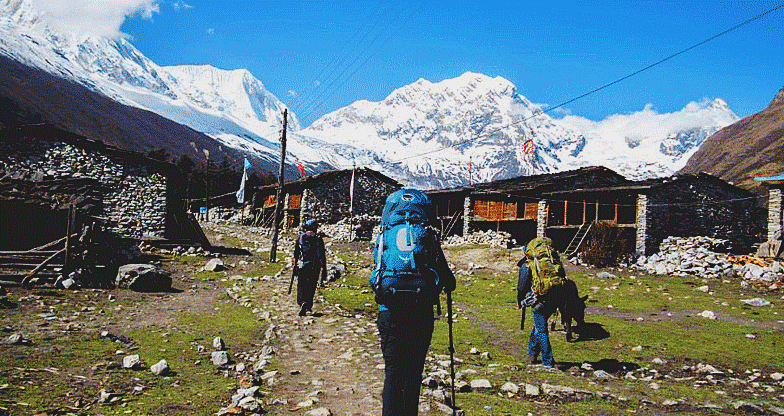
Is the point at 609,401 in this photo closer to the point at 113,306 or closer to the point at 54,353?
the point at 54,353

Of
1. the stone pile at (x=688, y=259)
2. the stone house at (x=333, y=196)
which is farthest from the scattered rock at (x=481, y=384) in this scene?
the stone house at (x=333, y=196)

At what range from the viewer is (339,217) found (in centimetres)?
4750

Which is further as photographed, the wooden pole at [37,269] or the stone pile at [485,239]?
the stone pile at [485,239]

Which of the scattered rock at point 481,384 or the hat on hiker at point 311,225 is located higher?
the hat on hiker at point 311,225

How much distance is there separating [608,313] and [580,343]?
4.93 metres

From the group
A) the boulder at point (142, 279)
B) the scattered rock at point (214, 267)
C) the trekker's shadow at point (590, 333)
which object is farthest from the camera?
the scattered rock at point (214, 267)

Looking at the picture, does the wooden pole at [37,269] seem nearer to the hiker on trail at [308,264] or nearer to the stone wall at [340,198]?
the hiker on trail at [308,264]

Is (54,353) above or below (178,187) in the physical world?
Result: below

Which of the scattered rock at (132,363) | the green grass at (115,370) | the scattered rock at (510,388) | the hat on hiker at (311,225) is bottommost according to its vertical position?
the green grass at (115,370)

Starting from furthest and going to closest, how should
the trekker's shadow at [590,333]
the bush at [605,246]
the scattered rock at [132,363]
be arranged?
the bush at [605,246] < the trekker's shadow at [590,333] < the scattered rock at [132,363]

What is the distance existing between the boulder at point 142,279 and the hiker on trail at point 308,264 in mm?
4771

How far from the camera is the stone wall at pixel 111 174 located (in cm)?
2447

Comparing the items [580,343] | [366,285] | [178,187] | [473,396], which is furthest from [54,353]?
[178,187]

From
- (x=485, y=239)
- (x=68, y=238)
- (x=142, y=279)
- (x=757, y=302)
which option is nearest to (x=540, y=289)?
(x=142, y=279)
